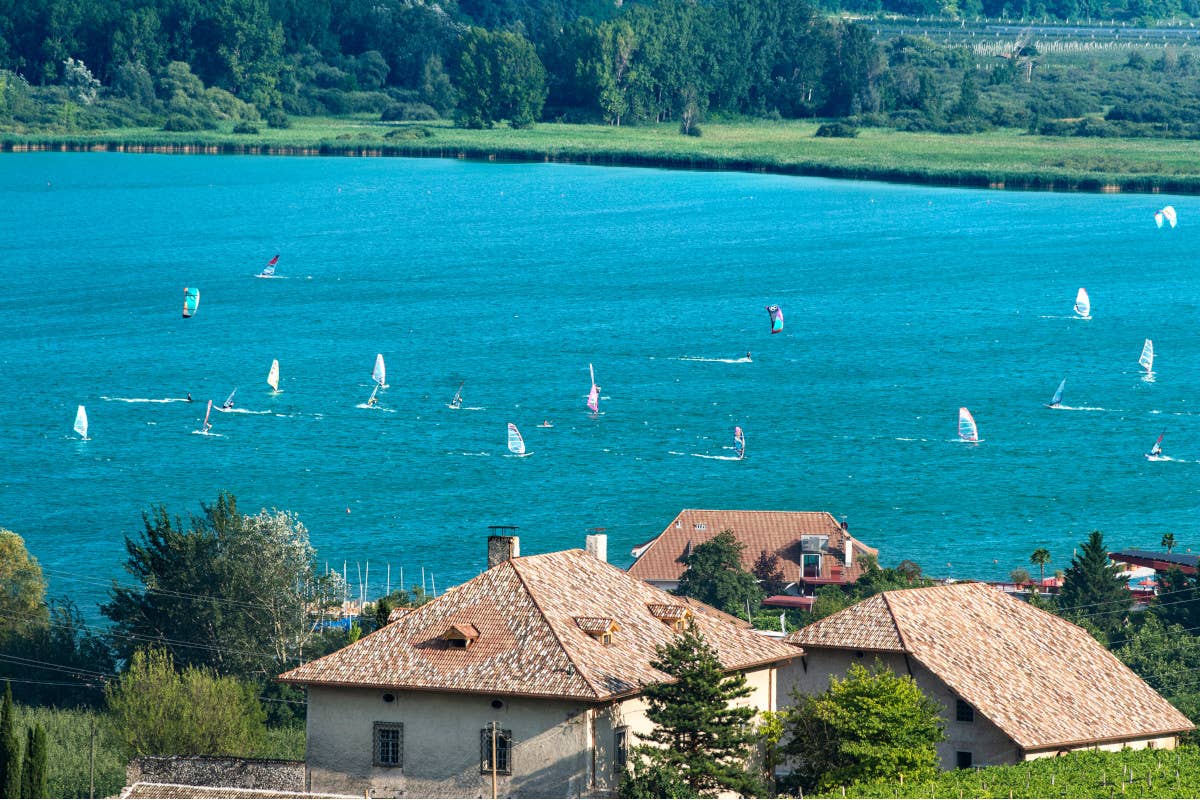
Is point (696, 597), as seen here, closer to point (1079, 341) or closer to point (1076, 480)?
point (1076, 480)

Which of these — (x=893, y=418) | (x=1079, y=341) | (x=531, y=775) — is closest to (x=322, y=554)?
(x=893, y=418)

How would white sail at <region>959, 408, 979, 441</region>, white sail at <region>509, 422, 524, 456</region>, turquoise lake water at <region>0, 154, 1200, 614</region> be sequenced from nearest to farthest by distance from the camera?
1. turquoise lake water at <region>0, 154, 1200, 614</region>
2. white sail at <region>509, 422, 524, 456</region>
3. white sail at <region>959, 408, 979, 441</region>

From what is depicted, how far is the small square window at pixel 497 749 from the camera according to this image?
40219mm

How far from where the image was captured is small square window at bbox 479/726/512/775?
4022 centimetres

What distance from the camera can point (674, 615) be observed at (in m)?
44.5

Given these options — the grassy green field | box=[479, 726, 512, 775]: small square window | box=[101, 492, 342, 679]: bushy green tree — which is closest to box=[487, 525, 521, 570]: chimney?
box=[479, 726, 512, 775]: small square window

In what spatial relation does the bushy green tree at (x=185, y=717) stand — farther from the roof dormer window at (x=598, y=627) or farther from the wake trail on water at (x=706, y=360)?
the wake trail on water at (x=706, y=360)

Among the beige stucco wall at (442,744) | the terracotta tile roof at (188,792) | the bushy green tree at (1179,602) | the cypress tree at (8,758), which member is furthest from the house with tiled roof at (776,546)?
the cypress tree at (8,758)

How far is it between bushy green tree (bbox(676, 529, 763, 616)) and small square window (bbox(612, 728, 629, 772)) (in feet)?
124

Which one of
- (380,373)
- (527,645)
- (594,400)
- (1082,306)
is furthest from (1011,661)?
(1082,306)

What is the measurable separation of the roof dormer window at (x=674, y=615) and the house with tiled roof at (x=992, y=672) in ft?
12.0

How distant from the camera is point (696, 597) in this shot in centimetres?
8038

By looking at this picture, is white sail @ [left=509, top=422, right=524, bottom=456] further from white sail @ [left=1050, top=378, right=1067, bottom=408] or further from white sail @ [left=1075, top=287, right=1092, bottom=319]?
white sail @ [left=1075, top=287, right=1092, bottom=319]

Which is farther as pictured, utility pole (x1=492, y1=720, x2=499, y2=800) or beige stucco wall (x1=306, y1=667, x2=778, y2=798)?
beige stucco wall (x1=306, y1=667, x2=778, y2=798)
